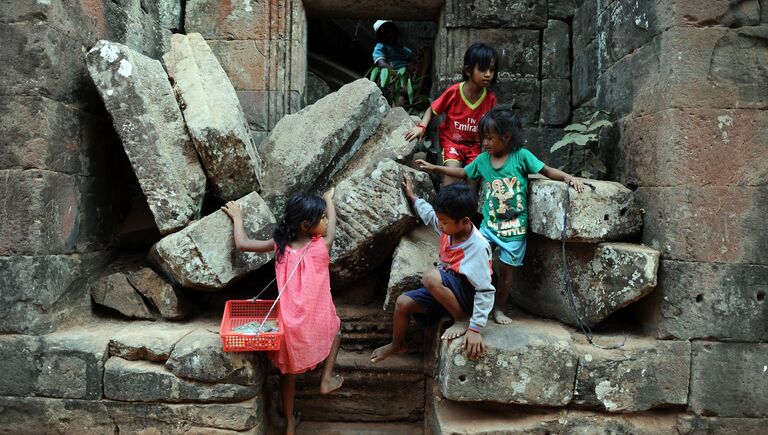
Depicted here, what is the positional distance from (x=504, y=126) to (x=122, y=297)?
2.61 metres

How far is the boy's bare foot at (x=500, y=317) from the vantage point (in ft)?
10.0

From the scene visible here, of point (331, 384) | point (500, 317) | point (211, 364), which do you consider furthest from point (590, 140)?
point (211, 364)

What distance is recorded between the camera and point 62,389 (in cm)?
306

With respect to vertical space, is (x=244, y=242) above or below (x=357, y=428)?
above

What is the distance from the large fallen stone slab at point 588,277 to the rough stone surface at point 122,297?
2454mm

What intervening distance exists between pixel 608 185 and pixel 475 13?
6.77ft

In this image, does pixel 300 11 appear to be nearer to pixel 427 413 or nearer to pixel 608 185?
pixel 608 185

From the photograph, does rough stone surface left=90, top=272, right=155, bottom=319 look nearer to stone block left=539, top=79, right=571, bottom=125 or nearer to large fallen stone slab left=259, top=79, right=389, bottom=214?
large fallen stone slab left=259, top=79, right=389, bottom=214

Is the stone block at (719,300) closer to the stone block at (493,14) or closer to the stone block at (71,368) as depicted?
the stone block at (493,14)

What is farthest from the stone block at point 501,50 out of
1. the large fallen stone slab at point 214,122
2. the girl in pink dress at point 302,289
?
the girl in pink dress at point 302,289

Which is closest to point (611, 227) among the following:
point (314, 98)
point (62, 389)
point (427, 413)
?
point (427, 413)

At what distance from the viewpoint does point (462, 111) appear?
3.74 m

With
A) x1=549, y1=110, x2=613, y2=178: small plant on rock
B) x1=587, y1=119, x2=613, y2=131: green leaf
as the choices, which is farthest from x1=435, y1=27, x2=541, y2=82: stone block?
x1=587, y1=119, x2=613, y2=131: green leaf

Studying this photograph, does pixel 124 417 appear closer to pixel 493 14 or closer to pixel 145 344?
pixel 145 344
